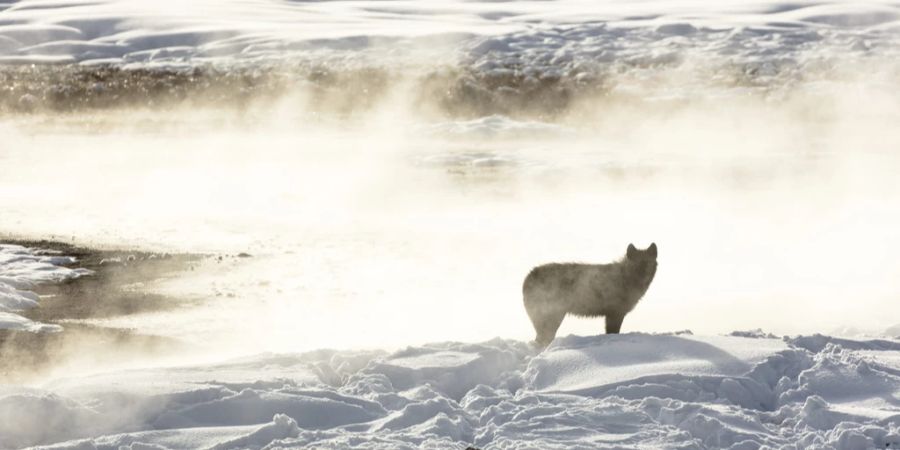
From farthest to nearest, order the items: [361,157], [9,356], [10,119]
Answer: [10,119] → [361,157] → [9,356]

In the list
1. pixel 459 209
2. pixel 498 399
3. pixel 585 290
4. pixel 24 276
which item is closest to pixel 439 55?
pixel 459 209

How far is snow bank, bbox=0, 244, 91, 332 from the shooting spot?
1202 cm

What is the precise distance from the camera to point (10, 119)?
114 feet

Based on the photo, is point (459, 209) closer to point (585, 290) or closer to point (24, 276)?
point (24, 276)

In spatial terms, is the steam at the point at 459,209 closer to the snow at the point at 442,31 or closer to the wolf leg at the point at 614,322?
the wolf leg at the point at 614,322

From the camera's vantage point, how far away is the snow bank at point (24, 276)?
12016 millimetres

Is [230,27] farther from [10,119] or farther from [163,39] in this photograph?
[10,119]

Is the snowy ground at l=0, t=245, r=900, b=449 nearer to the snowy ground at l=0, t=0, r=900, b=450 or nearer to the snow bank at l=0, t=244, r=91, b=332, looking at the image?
the snowy ground at l=0, t=0, r=900, b=450

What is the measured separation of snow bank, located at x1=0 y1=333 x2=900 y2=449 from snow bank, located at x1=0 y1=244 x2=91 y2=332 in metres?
3.77

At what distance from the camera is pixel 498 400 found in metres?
8.58

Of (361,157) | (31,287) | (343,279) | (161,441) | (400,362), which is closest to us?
(161,441)

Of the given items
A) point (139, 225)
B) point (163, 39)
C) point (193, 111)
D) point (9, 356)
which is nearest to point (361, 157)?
point (139, 225)

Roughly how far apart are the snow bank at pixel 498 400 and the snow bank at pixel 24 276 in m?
3.77

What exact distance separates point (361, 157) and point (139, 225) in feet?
30.1
